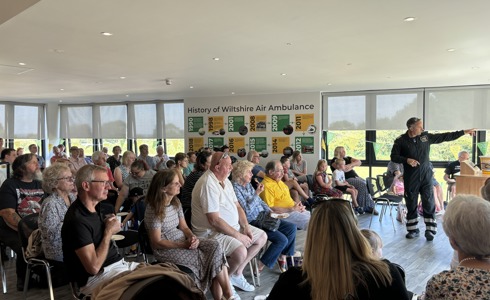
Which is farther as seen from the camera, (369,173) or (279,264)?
(369,173)

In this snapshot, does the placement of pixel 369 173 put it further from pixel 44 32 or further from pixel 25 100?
pixel 25 100

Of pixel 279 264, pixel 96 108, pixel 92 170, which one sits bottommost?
pixel 279 264

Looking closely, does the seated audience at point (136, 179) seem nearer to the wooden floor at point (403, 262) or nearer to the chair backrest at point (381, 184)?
the wooden floor at point (403, 262)

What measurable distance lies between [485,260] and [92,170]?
2.40m

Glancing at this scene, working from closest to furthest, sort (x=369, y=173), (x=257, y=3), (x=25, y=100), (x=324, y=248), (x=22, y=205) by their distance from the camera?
(x=324, y=248)
(x=257, y=3)
(x=22, y=205)
(x=369, y=173)
(x=25, y=100)

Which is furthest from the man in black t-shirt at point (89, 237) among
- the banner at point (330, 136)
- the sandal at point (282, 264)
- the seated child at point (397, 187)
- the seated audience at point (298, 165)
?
the banner at point (330, 136)


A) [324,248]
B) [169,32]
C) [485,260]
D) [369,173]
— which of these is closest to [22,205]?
[169,32]

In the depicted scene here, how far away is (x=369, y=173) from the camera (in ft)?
32.8

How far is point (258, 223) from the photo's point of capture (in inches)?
169

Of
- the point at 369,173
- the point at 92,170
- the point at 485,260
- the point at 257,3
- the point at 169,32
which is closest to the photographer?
the point at 485,260

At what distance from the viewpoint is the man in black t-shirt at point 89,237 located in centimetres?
240

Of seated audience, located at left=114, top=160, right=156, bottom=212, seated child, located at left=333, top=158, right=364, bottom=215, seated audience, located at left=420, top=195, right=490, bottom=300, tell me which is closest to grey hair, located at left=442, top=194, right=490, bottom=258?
seated audience, located at left=420, top=195, right=490, bottom=300

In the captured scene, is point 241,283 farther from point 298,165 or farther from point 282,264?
point 298,165

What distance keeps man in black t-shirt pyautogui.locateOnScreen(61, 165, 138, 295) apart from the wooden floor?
148cm
